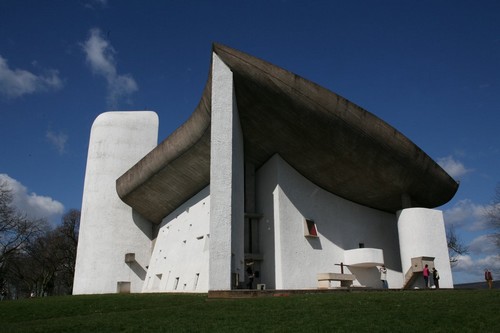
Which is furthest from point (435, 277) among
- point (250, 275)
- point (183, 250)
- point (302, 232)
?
point (183, 250)

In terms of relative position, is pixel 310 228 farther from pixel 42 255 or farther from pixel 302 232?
pixel 42 255

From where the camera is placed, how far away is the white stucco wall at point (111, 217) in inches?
1104

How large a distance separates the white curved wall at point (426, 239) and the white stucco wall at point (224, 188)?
8458 millimetres

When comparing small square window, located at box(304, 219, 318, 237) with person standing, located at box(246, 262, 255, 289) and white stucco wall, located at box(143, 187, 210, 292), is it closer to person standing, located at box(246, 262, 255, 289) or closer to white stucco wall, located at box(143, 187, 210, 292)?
person standing, located at box(246, 262, 255, 289)

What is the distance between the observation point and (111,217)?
1140 inches

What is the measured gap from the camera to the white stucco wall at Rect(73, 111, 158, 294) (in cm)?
2805

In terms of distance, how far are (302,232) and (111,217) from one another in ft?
48.0

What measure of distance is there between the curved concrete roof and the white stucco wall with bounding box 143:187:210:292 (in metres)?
1.39

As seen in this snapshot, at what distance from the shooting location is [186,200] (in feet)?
84.2

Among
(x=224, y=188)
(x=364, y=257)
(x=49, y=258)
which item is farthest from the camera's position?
(x=49, y=258)

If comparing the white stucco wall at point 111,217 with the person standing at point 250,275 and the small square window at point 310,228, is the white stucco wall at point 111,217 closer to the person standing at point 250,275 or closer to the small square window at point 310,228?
the person standing at point 250,275

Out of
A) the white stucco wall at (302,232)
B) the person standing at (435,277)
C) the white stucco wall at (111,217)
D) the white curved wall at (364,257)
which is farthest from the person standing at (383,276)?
the white stucco wall at (111,217)

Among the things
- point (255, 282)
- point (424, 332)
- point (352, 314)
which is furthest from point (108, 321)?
point (255, 282)

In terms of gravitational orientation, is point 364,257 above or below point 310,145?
below
